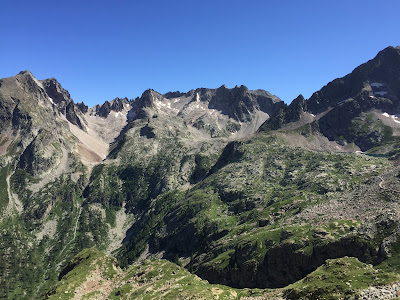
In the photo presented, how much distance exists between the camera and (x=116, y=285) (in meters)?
82.4

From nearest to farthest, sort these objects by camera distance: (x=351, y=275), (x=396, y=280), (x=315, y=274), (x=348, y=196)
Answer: (x=396, y=280), (x=351, y=275), (x=315, y=274), (x=348, y=196)

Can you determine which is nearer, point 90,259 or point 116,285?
point 116,285

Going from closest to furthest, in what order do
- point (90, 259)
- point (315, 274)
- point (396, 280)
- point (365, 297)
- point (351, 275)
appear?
point (365, 297) → point (396, 280) → point (351, 275) → point (315, 274) → point (90, 259)

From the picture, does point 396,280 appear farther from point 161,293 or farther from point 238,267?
point 238,267

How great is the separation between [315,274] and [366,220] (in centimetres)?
9013

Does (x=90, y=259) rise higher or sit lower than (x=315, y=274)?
higher

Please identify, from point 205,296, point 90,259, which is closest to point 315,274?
point 205,296

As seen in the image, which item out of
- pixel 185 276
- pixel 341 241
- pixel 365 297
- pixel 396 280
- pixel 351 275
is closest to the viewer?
pixel 365 297

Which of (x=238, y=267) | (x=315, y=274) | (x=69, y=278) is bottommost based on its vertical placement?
(x=238, y=267)

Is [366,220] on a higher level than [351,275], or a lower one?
lower

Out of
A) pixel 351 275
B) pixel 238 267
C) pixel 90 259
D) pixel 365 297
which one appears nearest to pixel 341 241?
pixel 238 267

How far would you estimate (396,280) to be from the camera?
42406 mm

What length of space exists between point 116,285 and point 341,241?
90434mm

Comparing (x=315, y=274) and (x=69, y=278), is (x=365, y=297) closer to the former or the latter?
(x=315, y=274)
